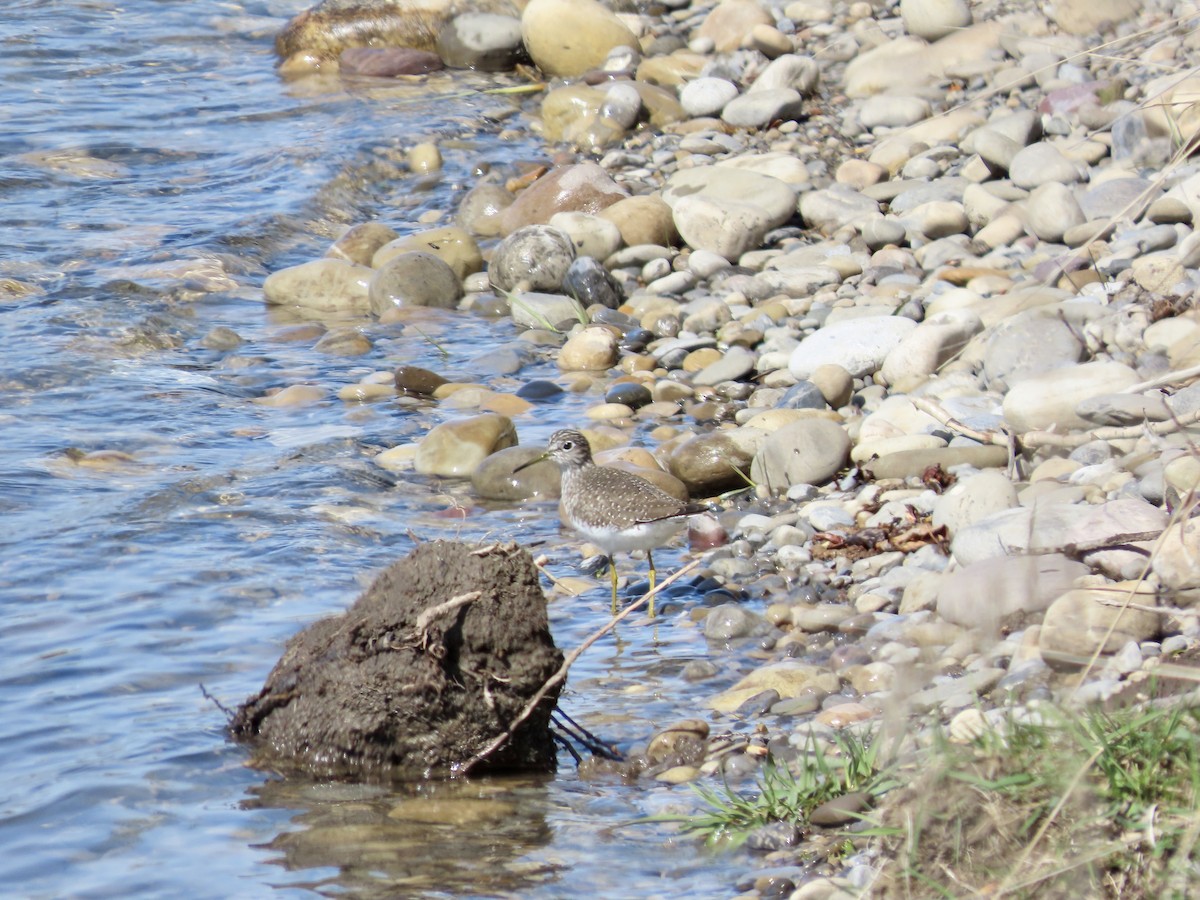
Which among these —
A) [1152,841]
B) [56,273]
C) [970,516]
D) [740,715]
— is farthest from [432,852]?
[56,273]

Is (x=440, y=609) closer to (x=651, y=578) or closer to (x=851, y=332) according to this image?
(x=651, y=578)

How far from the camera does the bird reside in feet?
22.4

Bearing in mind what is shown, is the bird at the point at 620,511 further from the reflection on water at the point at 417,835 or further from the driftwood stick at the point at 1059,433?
the reflection on water at the point at 417,835

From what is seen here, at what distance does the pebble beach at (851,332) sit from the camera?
16.3ft

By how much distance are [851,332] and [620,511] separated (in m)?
2.56

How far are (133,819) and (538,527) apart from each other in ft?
11.6

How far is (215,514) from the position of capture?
304 inches

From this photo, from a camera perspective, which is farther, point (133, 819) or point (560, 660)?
point (560, 660)

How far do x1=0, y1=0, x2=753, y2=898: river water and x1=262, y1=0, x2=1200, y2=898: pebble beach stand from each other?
35cm

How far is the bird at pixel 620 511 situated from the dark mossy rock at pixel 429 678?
64.6 inches

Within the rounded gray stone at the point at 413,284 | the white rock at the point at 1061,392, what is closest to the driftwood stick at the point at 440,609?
the white rock at the point at 1061,392

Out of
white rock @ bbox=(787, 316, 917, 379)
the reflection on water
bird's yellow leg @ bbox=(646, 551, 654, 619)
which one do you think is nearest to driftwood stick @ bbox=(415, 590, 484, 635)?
the reflection on water

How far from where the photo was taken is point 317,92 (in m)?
16.7

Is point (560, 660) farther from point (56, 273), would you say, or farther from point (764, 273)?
point (56, 273)
